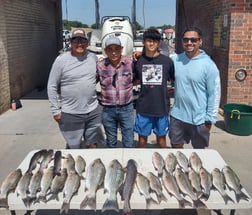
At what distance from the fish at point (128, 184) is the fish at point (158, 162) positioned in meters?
0.17

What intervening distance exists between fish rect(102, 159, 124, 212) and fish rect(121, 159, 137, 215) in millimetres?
45

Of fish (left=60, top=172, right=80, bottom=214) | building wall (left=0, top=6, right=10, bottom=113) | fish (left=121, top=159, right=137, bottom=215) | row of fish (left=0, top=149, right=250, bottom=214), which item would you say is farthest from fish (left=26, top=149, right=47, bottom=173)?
building wall (left=0, top=6, right=10, bottom=113)

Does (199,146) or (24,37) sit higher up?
(24,37)

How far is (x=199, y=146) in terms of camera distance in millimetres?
3689

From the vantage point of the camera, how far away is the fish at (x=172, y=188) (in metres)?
2.39

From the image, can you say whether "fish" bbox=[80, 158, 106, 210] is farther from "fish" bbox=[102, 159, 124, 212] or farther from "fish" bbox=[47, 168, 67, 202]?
"fish" bbox=[47, 168, 67, 202]

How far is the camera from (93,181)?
8.40ft

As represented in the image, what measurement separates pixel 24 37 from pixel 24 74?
1108 millimetres

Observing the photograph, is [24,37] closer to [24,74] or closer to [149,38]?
[24,74]

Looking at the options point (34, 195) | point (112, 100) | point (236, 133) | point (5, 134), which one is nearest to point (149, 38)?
point (112, 100)

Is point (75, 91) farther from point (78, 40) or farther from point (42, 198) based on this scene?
point (42, 198)

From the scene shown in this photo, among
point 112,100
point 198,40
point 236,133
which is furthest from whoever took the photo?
point 236,133

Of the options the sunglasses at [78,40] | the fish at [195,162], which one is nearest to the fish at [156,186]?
the fish at [195,162]

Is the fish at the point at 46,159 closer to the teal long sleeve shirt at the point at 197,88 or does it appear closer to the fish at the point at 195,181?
the fish at the point at 195,181
